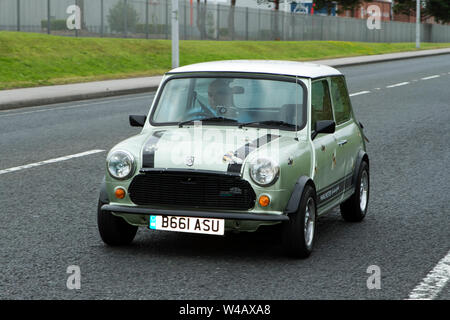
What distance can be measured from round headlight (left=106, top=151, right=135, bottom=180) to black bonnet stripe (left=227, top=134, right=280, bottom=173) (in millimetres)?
770

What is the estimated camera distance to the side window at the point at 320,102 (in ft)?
22.8

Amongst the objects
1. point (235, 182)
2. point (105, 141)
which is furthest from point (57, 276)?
point (105, 141)

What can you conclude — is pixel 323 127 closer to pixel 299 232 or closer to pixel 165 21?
pixel 299 232

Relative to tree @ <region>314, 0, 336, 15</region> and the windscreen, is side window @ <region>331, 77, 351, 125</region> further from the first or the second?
tree @ <region>314, 0, 336, 15</region>

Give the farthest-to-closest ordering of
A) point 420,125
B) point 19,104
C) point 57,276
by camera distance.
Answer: point 19,104 → point 420,125 → point 57,276

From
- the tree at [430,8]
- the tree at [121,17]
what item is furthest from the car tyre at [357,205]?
the tree at [430,8]

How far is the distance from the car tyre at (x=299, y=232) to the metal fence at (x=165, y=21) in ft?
111

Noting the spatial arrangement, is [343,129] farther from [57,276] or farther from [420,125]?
[420,125]

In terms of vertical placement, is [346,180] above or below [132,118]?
below

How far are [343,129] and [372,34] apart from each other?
75.1 metres

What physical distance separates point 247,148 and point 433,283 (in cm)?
163

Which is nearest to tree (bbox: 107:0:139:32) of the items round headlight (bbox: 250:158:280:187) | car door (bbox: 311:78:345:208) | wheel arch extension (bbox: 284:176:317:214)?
car door (bbox: 311:78:345:208)

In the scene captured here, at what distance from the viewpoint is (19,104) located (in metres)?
19.6

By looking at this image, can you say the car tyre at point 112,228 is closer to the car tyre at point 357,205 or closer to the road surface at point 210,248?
the road surface at point 210,248
